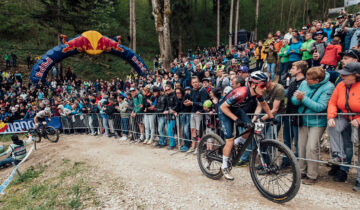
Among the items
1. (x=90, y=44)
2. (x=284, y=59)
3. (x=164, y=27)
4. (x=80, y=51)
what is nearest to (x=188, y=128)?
(x=284, y=59)

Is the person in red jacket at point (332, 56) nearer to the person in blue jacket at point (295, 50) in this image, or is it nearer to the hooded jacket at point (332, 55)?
the hooded jacket at point (332, 55)

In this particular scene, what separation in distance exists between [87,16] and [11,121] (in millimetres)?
16849

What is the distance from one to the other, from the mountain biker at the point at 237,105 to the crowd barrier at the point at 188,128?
3.01 ft

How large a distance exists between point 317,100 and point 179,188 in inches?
121

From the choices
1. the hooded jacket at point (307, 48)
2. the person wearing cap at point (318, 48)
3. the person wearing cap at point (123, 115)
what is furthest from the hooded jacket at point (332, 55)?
the person wearing cap at point (123, 115)

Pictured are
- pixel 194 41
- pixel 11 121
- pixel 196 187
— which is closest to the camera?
pixel 196 187

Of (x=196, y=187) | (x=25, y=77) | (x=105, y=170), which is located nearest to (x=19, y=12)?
(x=25, y=77)

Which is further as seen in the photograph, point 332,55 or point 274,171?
point 332,55

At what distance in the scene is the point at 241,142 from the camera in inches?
151

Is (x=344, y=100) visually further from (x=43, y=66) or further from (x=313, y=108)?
(x=43, y=66)

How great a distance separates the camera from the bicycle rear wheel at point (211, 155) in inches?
165

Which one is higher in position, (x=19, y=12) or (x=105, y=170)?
(x=19, y=12)

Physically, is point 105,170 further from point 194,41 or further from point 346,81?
point 194,41

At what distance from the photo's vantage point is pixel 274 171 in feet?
10.9
